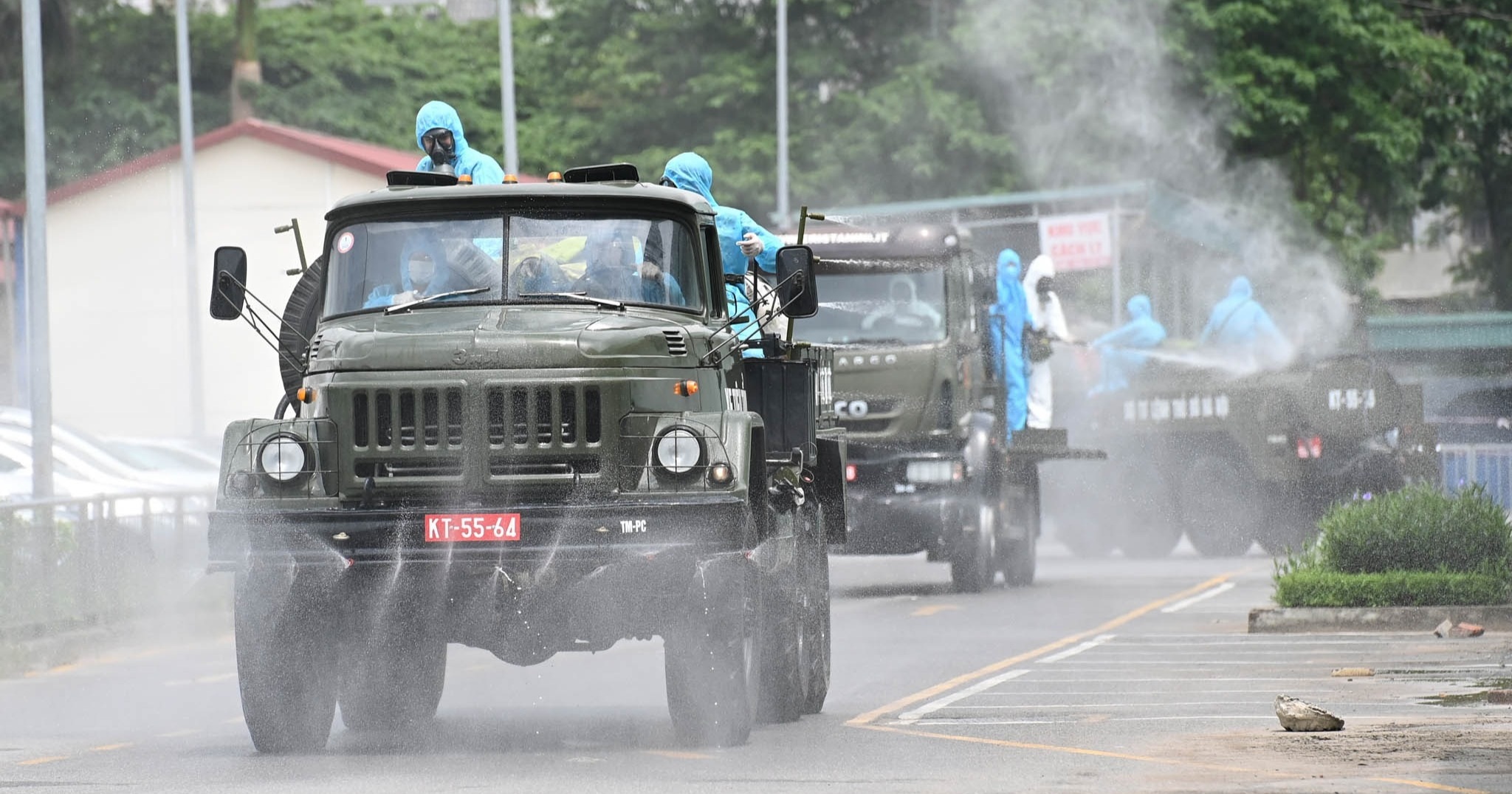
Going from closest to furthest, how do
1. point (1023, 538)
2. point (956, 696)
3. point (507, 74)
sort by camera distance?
1. point (956, 696)
2. point (1023, 538)
3. point (507, 74)

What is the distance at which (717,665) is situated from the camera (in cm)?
1074

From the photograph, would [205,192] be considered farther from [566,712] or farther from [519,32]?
[566,712]

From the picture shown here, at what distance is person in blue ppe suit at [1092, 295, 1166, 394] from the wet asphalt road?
953 centimetres

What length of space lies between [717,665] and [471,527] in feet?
3.72

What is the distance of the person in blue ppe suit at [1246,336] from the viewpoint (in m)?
28.4

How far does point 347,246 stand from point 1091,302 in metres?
30.7

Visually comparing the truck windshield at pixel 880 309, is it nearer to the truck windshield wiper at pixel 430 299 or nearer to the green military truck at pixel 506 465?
the green military truck at pixel 506 465

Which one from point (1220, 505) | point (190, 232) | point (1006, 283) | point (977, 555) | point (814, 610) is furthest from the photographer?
point (190, 232)

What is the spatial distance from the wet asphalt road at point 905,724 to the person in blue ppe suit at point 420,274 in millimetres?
1951

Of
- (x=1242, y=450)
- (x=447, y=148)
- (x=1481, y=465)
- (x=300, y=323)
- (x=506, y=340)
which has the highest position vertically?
Result: (x=447, y=148)

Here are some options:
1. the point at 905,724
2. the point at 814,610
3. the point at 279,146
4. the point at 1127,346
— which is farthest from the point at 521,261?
the point at 279,146

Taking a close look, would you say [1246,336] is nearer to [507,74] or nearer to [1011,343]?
[1011,343]

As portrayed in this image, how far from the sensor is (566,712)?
1312cm

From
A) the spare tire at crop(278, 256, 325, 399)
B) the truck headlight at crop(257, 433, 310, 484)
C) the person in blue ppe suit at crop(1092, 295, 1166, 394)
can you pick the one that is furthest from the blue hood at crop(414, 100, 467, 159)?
the person in blue ppe suit at crop(1092, 295, 1166, 394)
